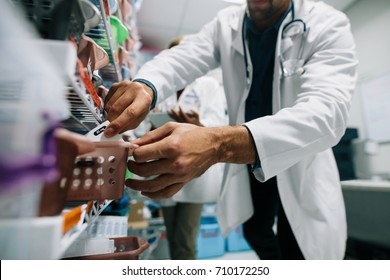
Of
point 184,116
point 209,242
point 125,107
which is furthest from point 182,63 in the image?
point 209,242

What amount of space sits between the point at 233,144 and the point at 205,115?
0.90 metres

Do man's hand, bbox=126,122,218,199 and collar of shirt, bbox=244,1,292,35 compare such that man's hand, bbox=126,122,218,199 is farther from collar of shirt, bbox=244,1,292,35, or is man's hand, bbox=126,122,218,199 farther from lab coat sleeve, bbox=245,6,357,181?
collar of shirt, bbox=244,1,292,35

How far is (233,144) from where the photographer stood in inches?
21.6

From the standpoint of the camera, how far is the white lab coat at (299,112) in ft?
1.98

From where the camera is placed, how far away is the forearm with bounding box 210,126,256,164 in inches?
20.8

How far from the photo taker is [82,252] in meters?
0.52

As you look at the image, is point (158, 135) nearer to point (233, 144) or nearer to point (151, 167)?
point (151, 167)

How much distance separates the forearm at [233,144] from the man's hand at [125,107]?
0.65 ft

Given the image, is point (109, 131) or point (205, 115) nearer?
point (109, 131)

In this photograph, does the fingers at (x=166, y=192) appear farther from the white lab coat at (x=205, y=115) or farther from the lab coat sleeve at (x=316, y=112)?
the white lab coat at (x=205, y=115)

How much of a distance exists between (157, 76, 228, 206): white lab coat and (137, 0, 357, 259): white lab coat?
16 centimetres

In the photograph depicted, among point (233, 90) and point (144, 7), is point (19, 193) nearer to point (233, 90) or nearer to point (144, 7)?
point (233, 90)

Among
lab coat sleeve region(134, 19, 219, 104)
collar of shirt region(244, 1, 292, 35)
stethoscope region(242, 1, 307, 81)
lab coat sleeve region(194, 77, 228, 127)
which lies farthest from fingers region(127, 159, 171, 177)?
lab coat sleeve region(194, 77, 228, 127)
